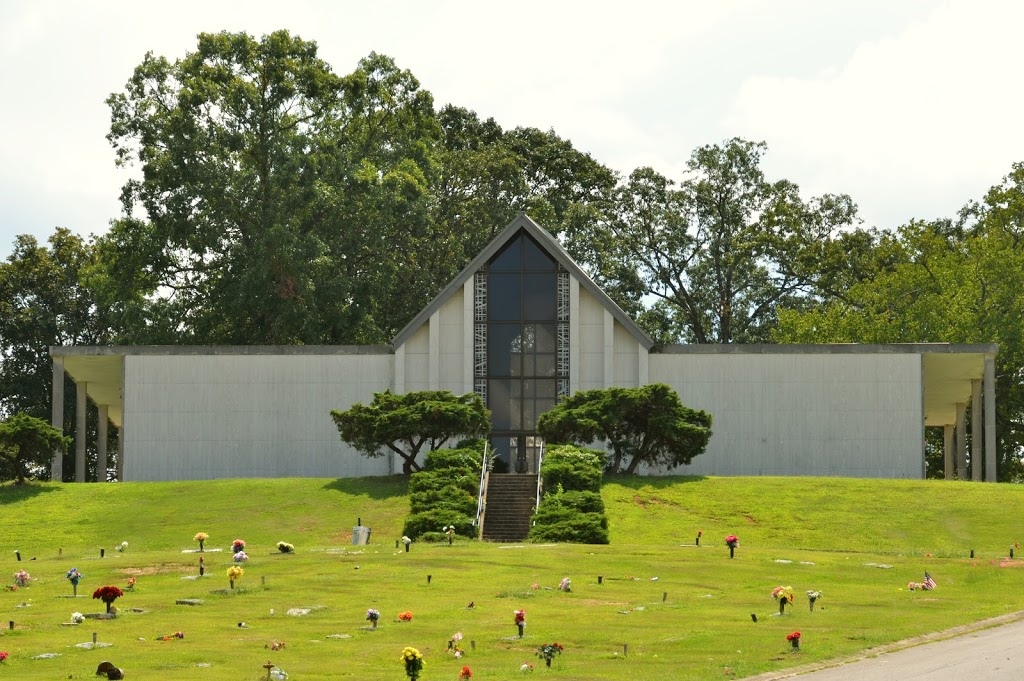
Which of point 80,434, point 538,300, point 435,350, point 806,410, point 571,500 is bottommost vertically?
point 571,500

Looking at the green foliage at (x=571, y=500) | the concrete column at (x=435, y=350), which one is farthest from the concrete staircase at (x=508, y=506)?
the concrete column at (x=435, y=350)

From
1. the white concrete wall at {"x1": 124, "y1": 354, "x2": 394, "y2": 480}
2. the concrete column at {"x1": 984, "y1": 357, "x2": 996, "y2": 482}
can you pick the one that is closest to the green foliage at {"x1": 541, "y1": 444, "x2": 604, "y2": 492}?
the white concrete wall at {"x1": 124, "y1": 354, "x2": 394, "y2": 480}

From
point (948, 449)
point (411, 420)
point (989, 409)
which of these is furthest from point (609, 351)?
point (948, 449)

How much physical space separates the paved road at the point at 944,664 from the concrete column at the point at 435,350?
42313mm

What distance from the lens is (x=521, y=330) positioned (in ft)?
227

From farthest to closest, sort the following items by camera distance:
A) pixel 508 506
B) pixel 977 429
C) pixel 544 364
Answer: pixel 977 429, pixel 544 364, pixel 508 506

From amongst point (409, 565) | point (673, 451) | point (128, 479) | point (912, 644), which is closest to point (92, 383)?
point (128, 479)

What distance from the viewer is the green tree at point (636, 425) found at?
61.5m

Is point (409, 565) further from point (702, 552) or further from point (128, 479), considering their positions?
point (128, 479)

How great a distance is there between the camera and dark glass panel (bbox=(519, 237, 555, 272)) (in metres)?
69.4

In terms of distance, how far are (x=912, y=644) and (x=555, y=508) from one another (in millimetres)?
26681

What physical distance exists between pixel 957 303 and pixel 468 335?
3339 centimetres

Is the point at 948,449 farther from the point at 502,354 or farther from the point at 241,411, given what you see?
the point at 241,411

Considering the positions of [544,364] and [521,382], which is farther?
[544,364]
